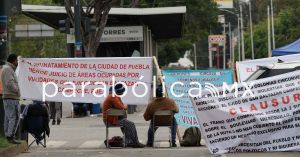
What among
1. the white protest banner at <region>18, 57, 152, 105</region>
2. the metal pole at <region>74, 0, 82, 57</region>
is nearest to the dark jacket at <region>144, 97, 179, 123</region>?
the white protest banner at <region>18, 57, 152, 105</region>

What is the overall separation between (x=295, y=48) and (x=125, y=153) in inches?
441

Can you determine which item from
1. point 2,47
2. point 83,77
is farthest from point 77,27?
point 2,47

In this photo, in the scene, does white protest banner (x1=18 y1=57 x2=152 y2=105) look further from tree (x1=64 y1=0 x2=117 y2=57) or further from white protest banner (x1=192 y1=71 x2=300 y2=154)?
tree (x1=64 y1=0 x2=117 y2=57)

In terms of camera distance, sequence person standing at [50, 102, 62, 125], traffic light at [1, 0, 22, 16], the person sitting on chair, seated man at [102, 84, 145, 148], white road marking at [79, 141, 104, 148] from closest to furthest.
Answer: traffic light at [1, 0, 22, 16] → the person sitting on chair → seated man at [102, 84, 145, 148] → white road marking at [79, 141, 104, 148] → person standing at [50, 102, 62, 125]

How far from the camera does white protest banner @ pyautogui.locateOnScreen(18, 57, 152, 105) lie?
15.6 metres

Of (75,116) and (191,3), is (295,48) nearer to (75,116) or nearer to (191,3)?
(75,116)

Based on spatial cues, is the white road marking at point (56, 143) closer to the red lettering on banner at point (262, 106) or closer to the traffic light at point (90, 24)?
→ the red lettering on banner at point (262, 106)

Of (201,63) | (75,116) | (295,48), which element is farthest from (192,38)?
(201,63)

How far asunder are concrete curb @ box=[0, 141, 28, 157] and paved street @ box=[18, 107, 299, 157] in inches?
5.2

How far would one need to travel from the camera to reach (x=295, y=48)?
74.6 feet

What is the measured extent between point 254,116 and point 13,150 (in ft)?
14.6

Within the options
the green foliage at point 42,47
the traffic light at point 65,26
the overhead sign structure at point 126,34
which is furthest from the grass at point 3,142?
the green foliage at point 42,47

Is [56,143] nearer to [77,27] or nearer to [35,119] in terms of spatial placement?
[35,119]

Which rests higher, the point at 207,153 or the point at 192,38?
the point at 192,38
